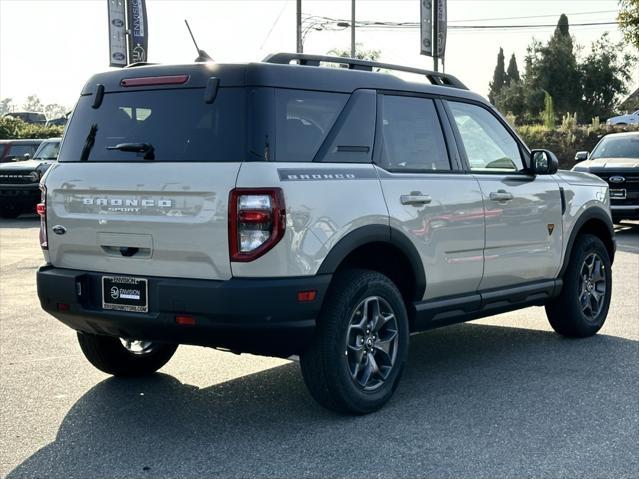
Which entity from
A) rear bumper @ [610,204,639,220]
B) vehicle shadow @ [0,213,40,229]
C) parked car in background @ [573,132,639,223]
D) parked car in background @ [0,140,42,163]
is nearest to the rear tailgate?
parked car in background @ [573,132,639,223]

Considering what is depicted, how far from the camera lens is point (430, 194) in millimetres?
5449

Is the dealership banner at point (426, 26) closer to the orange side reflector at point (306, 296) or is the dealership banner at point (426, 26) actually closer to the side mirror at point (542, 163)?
the side mirror at point (542, 163)

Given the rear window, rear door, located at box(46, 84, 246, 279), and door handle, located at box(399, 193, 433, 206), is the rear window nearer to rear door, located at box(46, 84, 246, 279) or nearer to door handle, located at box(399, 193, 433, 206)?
rear door, located at box(46, 84, 246, 279)

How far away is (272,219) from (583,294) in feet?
Answer: 12.1

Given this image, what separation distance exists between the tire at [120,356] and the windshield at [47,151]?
16.4m

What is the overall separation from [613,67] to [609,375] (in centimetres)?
5956

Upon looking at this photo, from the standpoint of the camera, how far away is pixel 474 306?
5.91 metres

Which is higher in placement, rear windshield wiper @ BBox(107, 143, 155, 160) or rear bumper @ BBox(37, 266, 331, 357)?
rear windshield wiper @ BBox(107, 143, 155, 160)

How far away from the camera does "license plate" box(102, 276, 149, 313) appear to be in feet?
15.5

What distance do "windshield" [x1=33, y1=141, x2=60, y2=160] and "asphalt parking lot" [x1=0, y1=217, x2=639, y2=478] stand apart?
14879 millimetres

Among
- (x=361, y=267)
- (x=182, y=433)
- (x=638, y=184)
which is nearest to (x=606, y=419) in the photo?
(x=361, y=267)

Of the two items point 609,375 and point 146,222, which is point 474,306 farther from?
point 146,222

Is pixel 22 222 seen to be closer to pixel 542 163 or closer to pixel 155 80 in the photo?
pixel 542 163

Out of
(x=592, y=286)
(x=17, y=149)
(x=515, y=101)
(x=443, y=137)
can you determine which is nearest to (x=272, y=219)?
(x=443, y=137)
